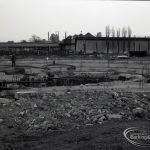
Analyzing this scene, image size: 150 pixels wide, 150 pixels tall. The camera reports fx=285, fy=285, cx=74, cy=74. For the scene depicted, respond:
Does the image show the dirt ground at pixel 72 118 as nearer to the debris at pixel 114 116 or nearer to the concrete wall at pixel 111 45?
the debris at pixel 114 116

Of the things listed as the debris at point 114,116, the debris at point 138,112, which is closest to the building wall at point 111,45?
the debris at point 138,112

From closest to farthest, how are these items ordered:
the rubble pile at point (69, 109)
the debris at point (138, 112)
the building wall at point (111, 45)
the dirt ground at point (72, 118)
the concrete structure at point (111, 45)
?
the dirt ground at point (72, 118)
the rubble pile at point (69, 109)
the debris at point (138, 112)
the concrete structure at point (111, 45)
the building wall at point (111, 45)

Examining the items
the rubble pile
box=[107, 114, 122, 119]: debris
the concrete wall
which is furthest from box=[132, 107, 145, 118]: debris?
the concrete wall

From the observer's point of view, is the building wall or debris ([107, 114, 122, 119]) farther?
the building wall

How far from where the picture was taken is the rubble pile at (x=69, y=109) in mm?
11688

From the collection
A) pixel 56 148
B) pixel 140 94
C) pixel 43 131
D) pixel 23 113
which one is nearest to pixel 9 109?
pixel 23 113

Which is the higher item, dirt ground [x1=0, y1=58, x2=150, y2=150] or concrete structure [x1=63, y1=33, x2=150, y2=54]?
concrete structure [x1=63, y1=33, x2=150, y2=54]

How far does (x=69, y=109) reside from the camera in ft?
42.6

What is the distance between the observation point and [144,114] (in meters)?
12.9

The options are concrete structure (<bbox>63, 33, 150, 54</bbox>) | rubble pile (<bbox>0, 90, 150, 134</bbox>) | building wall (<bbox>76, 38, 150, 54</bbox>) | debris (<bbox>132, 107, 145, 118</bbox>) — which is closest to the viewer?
rubble pile (<bbox>0, 90, 150, 134</bbox>)

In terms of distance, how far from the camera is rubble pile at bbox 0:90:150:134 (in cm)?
1169

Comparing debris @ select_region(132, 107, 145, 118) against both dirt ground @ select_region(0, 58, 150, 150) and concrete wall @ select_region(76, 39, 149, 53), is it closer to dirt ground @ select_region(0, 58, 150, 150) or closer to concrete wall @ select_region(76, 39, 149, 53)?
dirt ground @ select_region(0, 58, 150, 150)

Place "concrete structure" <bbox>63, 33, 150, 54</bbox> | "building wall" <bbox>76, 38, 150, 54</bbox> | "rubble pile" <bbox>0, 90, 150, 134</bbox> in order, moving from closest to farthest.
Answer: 1. "rubble pile" <bbox>0, 90, 150, 134</bbox>
2. "concrete structure" <bbox>63, 33, 150, 54</bbox>
3. "building wall" <bbox>76, 38, 150, 54</bbox>

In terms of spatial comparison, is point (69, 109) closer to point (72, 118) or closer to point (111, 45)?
point (72, 118)
